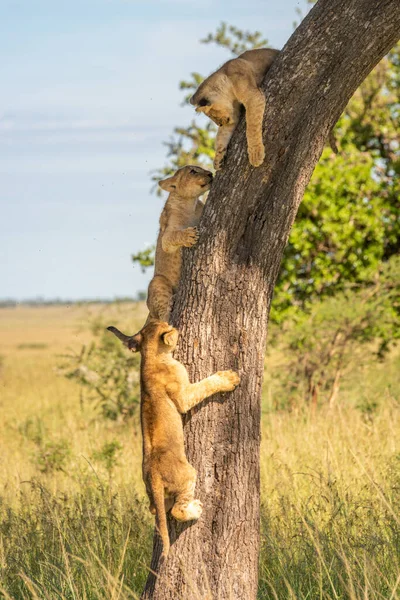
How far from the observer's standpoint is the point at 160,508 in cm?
432

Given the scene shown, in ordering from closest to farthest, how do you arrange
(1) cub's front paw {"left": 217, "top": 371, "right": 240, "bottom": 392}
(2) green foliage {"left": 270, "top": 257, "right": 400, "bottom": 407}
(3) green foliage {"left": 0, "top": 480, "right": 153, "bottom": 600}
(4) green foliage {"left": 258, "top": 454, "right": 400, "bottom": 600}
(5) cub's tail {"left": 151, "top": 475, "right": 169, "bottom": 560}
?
(5) cub's tail {"left": 151, "top": 475, "right": 169, "bottom": 560}
(1) cub's front paw {"left": 217, "top": 371, "right": 240, "bottom": 392}
(4) green foliage {"left": 258, "top": 454, "right": 400, "bottom": 600}
(3) green foliage {"left": 0, "top": 480, "right": 153, "bottom": 600}
(2) green foliage {"left": 270, "top": 257, "right": 400, "bottom": 407}

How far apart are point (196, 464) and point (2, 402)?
1283cm

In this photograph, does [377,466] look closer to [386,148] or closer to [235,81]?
[235,81]

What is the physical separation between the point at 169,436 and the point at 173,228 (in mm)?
1543

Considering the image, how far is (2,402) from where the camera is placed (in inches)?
653

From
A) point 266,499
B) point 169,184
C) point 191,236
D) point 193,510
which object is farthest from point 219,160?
point 266,499

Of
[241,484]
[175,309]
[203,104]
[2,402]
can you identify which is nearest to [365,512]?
[241,484]

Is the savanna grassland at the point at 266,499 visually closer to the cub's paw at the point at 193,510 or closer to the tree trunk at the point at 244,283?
the tree trunk at the point at 244,283

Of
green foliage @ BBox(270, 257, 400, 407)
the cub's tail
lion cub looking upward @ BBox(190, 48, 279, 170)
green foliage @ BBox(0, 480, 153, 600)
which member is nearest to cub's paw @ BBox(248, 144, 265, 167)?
lion cub looking upward @ BBox(190, 48, 279, 170)

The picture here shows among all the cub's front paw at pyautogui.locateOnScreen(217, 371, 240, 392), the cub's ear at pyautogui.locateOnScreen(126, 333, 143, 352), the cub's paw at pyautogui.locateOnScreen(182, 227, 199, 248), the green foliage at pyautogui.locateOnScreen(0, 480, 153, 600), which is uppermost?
the cub's paw at pyautogui.locateOnScreen(182, 227, 199, 248)

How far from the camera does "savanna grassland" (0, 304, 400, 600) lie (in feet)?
16.0

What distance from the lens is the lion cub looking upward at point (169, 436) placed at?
437cm

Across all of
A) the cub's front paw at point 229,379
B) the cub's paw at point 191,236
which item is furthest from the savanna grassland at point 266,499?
the cub's paw at point 191,236

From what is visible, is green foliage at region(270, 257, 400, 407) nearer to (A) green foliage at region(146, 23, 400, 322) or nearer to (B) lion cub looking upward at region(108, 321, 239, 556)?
(A) green foliage at region(146, 23, 400, 322)
